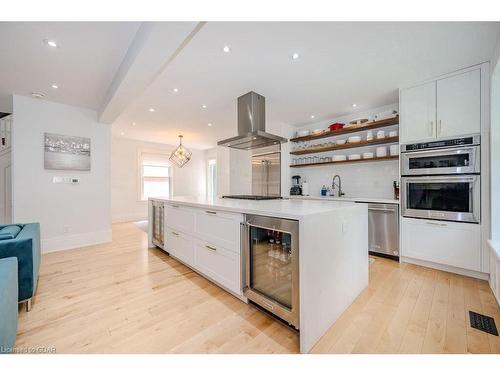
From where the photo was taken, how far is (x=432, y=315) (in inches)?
66.3

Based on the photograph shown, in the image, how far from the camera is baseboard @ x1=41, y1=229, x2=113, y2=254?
11.2 ft

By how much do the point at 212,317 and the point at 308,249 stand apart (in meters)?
0.99

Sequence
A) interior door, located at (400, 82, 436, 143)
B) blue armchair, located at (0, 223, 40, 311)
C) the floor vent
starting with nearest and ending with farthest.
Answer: the floor vent < blue armchair, located at (0, 223, 40, 311) < interior door, located at (400, 82, 436, 143)

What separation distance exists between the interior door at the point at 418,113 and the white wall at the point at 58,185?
5027 millimetres

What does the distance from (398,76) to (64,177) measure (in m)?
5.31

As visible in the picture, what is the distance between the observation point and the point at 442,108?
2.56 meters

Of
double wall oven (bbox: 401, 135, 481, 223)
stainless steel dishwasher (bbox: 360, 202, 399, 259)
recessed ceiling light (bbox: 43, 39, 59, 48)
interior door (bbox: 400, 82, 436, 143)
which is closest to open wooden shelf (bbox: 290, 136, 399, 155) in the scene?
interior door (bbox: 400, 82, 436, 143)

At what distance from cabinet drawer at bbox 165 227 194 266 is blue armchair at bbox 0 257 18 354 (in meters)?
1.38

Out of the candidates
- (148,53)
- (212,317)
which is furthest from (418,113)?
(212,317)

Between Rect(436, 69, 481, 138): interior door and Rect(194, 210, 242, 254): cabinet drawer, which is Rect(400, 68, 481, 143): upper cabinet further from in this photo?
Rect(194, 210, 242, 254): cabinet drawer

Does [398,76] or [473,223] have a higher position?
[398,76]
